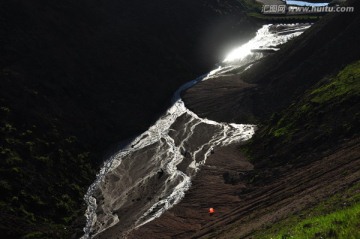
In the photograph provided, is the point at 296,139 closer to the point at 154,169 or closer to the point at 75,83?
the point at 154,169

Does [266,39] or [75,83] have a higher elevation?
[75,83]

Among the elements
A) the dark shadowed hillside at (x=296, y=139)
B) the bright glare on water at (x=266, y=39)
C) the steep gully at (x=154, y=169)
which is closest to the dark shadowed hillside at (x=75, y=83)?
the steep gully at (x=154, y=169)

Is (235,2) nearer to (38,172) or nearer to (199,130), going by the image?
(199,130)

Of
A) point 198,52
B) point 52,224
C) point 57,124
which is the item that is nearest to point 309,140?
point 52,224

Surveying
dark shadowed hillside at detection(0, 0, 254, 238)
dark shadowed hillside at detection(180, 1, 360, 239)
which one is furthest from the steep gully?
dark shadowed hillside at detection(180, 1, 360, 239)

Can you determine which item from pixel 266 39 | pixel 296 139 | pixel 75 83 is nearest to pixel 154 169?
pixel 296 139

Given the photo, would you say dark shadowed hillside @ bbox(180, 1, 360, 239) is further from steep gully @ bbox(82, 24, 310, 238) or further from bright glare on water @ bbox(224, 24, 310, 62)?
bright glare on water @ bbox(224, 24, 310, 62)

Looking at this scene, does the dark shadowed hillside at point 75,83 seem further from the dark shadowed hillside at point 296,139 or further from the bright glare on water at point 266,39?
the dark shadowed hillside at point 296,139
